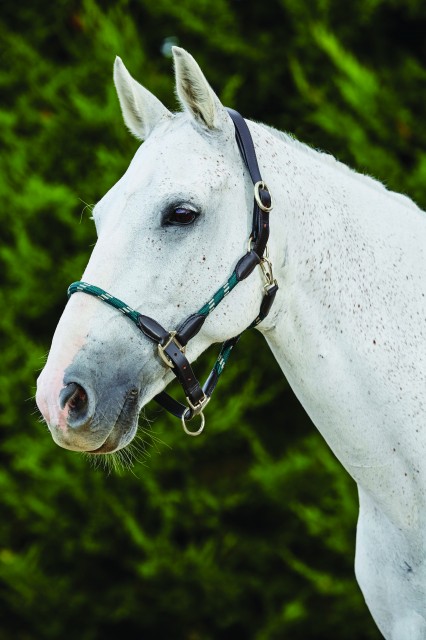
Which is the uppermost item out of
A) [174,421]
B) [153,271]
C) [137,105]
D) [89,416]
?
[137,105]

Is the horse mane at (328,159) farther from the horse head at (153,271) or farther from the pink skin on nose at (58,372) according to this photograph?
the pink skin on nose at (58,372)

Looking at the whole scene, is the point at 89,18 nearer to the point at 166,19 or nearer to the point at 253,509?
the point at 166,19

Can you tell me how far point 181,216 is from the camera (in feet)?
5.69

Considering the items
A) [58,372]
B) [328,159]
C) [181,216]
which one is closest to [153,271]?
[181,216]

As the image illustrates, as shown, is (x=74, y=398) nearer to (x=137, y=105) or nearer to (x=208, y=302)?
(x=208, y=302)

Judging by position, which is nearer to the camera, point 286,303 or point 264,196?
point 264,196

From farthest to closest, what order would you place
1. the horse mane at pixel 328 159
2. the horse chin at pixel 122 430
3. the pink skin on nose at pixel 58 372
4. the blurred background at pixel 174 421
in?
the blurred background at pixel 174 421, the horse mane at pixel 328 159, the horse chin at pixel 122 430, the pink skin on nose at pixel 58 372

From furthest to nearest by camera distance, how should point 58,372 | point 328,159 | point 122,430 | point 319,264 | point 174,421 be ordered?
point 174,421
point 328,159
point 319,264
point 122,430
point 58,372

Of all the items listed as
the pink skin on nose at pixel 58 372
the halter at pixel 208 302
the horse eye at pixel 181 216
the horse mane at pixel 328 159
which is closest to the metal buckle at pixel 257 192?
the halter at pixel 208 302

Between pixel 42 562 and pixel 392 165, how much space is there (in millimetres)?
2958

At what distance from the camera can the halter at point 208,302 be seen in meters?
1.70

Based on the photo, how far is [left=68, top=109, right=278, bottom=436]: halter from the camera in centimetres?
170

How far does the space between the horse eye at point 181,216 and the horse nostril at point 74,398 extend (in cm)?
44

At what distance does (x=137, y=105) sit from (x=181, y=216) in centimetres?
44
